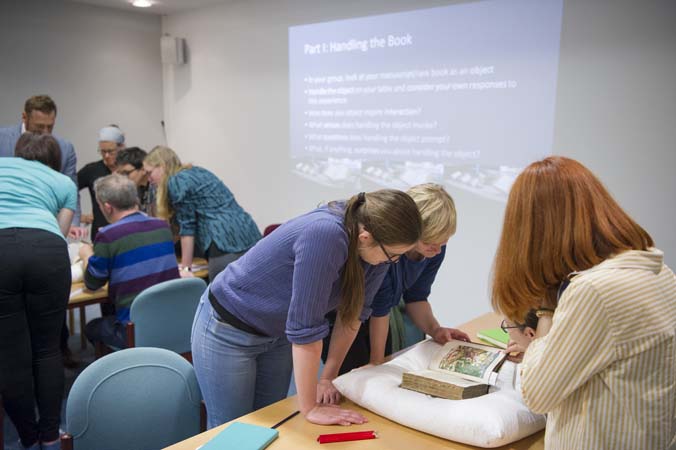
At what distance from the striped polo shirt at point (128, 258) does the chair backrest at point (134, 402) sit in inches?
42.0

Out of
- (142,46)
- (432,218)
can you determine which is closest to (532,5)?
(432,218)

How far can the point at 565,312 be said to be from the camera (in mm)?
996

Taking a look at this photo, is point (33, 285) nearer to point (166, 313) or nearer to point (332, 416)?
point (166, 313)

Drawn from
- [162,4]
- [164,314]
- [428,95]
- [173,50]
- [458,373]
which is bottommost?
[164,314]

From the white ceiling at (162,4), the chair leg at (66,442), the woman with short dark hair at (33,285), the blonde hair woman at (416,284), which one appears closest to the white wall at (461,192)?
the white ceiling at (162,4)

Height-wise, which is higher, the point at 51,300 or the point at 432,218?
the point at 432,218

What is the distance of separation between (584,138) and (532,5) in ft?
2.94

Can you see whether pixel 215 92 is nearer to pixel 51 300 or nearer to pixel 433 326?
pixel 51 300

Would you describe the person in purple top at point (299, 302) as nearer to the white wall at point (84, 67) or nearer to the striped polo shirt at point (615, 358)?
the striped polo shirt at point (615, 358)

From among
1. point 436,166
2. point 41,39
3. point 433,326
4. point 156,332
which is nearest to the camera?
point 433,326

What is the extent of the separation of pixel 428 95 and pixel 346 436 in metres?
2.95

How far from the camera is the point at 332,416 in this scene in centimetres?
137

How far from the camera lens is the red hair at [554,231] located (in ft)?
3.48

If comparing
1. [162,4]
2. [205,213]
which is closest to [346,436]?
[205,213]
